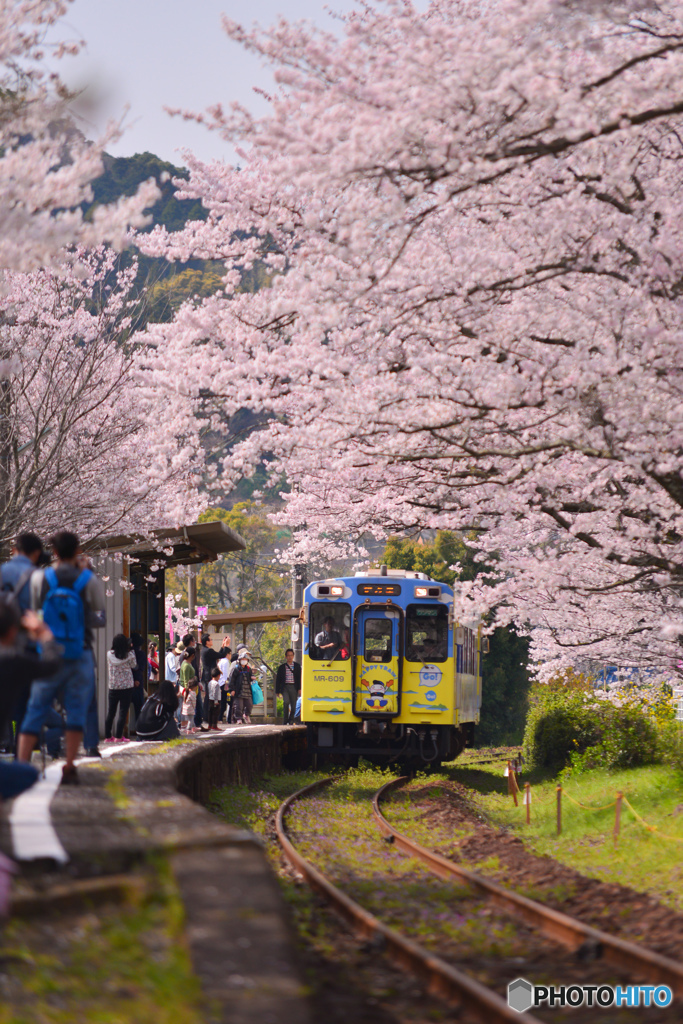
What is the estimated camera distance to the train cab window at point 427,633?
16.9m

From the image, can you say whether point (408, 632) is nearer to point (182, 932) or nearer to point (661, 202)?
point (661, 202)

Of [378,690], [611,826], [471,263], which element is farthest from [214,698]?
[471,263]

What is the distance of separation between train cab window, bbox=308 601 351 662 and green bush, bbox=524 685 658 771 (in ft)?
13.9

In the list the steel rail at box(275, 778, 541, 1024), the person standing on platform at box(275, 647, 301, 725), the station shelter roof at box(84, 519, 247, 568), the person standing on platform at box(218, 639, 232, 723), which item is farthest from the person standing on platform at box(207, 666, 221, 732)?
the steel rail at box(275, 778, 541, 1024)

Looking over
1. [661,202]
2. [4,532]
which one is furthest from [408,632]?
[661,202]

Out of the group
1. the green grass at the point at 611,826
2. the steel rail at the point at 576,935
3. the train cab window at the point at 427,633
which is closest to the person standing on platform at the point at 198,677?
the train cab window at the point at 427,633

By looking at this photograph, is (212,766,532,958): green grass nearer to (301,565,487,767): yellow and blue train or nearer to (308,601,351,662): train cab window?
(301,565,487,767): yellow and blue train

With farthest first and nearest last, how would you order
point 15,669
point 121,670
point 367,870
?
point 121,670
point 367,870
point 15,669

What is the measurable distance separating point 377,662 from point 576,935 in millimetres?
10849

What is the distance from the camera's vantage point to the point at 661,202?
877 centimetres

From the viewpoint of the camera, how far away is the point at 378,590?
17156 mm

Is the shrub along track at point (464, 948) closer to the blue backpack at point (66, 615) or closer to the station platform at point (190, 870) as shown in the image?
the station platform at point (190, 870)

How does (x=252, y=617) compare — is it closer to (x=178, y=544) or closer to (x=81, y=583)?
(x=178, y=544)

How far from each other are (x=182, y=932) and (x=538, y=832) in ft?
30.8
